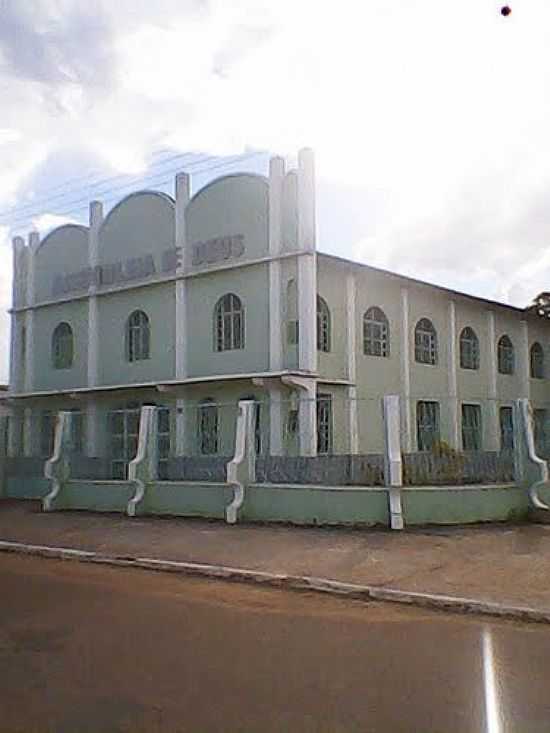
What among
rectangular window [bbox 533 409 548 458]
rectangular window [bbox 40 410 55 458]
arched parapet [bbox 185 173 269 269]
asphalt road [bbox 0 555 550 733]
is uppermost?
arched parapet [bbox 185 173 269 269]

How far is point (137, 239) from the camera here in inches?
822

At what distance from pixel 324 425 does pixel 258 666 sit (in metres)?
13.4

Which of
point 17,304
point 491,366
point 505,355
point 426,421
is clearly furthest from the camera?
point 505,355

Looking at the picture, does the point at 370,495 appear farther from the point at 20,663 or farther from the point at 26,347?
the point at 26,347

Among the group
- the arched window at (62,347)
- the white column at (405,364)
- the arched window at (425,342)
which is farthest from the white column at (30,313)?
the arched window at (425,342)

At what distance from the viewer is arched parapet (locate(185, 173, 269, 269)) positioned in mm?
18188

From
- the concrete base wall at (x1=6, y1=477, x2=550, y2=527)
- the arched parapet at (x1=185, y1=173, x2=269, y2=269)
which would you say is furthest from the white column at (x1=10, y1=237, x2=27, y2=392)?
the concrete base wall at (x1=6, y1=477, x2=550, y2=527)

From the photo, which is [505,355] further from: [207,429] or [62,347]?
[62,347]

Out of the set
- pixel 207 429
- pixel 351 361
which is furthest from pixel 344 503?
pixel 207 429

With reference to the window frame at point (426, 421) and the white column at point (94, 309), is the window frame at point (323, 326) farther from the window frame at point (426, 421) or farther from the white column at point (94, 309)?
the white column at point (94, 309)

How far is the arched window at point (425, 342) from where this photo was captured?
875 inches

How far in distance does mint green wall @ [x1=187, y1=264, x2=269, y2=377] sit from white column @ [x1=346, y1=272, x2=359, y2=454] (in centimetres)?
241

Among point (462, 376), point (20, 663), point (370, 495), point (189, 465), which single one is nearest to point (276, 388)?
point (189, 465)

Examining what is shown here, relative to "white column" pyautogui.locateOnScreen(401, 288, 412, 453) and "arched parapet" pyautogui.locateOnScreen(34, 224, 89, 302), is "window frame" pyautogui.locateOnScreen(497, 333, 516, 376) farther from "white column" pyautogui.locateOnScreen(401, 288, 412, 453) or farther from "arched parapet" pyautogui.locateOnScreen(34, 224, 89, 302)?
"arched parapet" pyautogui.locateOnScreen(34, 224, 89, 302)
